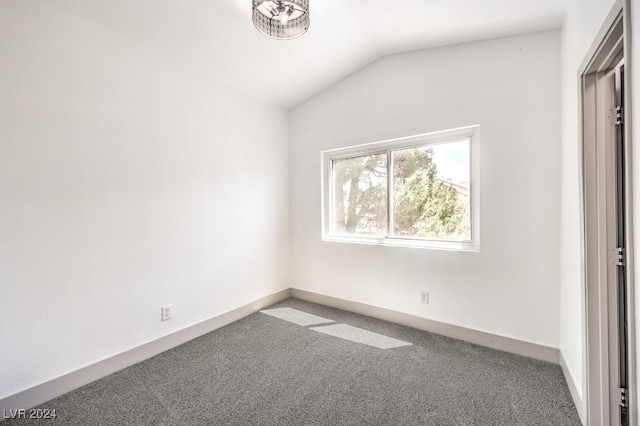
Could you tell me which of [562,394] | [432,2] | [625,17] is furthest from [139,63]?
[562,394]

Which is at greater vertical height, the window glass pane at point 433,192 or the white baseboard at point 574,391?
the window glass pane at point 433,192

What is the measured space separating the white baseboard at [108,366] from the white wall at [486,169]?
143cm

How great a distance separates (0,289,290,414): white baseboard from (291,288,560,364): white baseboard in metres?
1.02

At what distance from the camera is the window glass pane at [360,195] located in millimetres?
3188

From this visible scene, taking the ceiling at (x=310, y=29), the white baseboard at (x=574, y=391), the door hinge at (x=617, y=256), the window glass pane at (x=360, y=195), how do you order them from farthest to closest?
1. the window glass pane at (x=360, y=195)
2. the ceiling at (x=310, y=29)
3. the white baseboard at (x=574, y=391)
4. the door hinge at (x=617, y=256)

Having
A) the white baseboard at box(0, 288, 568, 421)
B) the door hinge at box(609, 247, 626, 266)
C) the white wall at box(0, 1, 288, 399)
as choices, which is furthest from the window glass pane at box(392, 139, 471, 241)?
the white wall at box(0, 1, 288, 399)

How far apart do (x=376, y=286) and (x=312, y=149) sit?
177 cm

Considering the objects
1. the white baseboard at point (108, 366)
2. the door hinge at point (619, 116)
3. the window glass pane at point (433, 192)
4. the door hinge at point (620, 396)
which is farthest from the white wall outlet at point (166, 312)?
the door hinge at point (619, 116)

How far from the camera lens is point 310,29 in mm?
2373

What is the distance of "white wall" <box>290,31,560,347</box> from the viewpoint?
7.22ft

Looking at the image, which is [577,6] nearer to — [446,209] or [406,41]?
[406,41]

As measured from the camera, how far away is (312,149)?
352cm

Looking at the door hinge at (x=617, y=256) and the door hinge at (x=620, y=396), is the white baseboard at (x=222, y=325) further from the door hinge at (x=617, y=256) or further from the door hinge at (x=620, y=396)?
the door hinge at (x=617, y=256)

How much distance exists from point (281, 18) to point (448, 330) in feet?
9.38
